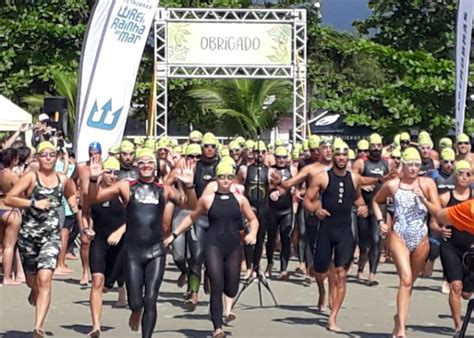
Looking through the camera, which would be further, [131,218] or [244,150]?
[244,150]

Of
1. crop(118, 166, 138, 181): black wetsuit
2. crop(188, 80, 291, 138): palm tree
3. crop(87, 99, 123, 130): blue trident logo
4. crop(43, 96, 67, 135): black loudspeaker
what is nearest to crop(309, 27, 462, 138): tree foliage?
crop(188, 80, 291, 138): palm tree

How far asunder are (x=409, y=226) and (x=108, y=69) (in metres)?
7.38

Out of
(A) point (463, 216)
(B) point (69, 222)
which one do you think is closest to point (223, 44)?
(B) point (69, 222)

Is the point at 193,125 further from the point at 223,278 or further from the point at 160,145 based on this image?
the point at 223,278

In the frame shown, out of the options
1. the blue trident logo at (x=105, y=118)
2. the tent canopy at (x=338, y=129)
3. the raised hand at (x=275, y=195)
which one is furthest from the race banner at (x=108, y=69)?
the tent canopy at (x=338, y=129)

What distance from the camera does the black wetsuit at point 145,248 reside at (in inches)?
384

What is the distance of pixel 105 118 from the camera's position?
16.3 m

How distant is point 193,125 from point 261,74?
12189mm

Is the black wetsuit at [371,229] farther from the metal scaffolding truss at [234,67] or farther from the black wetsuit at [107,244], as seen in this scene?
the metal scaffolding truss at [234,67]

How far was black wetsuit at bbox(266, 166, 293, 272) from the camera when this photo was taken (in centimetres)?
1522

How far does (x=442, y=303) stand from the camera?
13.3m

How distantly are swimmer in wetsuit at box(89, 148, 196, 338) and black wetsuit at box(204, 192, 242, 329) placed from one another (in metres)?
0.58

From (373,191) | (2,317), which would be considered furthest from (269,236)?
(2,317)

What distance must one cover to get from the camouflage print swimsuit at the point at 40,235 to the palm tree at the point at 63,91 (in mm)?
22981
